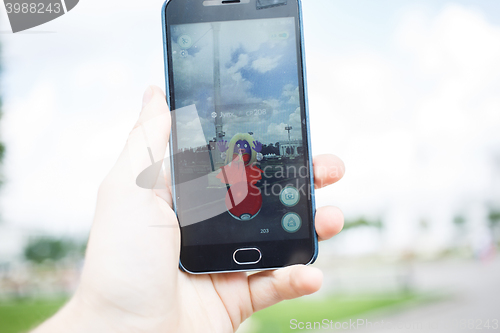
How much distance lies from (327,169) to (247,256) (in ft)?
1.00

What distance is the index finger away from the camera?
90cm

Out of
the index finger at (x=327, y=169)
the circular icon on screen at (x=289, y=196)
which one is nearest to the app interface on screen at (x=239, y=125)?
the circular icon on screen at (x=289, y=196)

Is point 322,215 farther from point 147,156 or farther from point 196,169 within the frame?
point 147,156

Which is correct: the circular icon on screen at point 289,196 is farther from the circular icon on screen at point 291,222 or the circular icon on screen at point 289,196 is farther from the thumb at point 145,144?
the thumb at point 145,144

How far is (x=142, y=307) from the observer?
0.66m

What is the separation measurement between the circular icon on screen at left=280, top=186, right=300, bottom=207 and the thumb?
0.93 ft

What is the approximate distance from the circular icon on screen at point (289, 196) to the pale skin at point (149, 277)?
7 cm

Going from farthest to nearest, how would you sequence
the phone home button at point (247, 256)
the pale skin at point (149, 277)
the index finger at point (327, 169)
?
1. the index finger at point (327, 169)
2. the phone home button at point (247, 256)
3. the pale skin at point (149, 277)

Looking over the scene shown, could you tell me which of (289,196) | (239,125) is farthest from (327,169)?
(239,125)

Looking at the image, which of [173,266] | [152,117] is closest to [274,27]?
[152,117]

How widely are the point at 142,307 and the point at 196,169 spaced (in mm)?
310

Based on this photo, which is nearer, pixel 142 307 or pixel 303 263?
pixel 142 307

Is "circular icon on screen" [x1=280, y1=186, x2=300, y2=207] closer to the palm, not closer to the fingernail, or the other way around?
the palm

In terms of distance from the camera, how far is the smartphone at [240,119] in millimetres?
807
